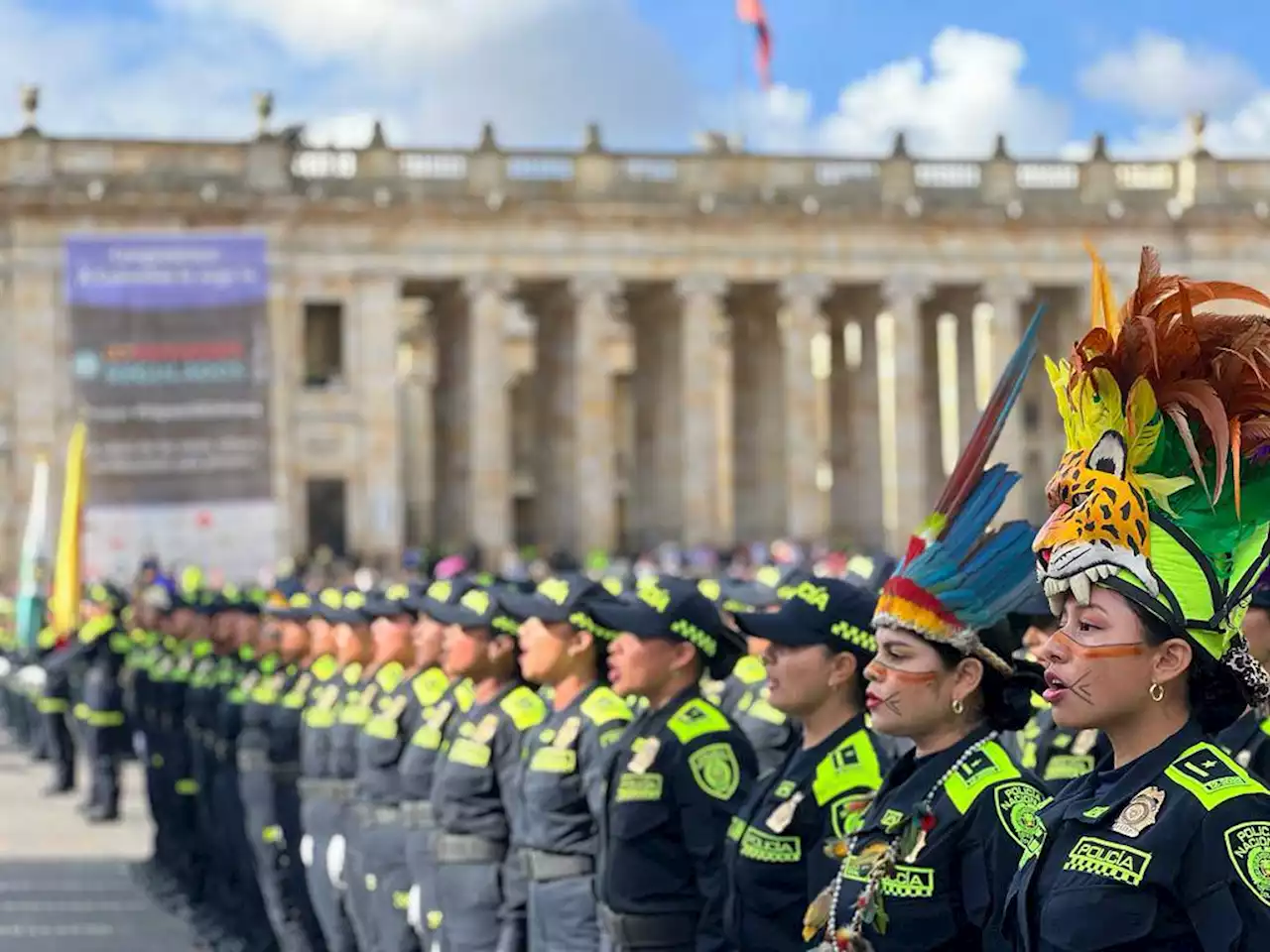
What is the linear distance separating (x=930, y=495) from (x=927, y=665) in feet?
203

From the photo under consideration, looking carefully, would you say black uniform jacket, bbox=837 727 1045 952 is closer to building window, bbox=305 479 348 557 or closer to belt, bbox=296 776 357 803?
A: belt, bbox=296 776 357 803

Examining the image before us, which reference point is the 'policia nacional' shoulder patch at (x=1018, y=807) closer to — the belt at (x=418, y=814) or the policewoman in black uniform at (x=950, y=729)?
the policewoman in black uniform at (x=950, y=729)

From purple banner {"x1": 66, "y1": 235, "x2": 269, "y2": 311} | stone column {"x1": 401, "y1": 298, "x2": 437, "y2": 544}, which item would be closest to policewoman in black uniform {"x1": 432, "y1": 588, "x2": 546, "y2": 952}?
purple banner {"x1": 66, "y1": 235, "x2": 269, "y2": 311}

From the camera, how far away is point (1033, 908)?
5316 millimetres

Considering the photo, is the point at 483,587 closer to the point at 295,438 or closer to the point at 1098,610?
the point at 1098,610

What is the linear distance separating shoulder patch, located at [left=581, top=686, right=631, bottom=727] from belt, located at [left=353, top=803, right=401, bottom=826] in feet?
8.81

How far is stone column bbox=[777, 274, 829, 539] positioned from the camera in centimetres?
6216

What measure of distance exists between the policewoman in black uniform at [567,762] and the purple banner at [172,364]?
42.7m

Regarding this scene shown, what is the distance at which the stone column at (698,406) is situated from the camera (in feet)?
202

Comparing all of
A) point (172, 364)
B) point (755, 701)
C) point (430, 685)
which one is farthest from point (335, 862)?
point (172, 364)

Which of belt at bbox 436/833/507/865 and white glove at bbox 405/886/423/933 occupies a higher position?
belt at bbox 436/833/507/865

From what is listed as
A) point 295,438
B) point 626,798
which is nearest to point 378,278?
point 295,438

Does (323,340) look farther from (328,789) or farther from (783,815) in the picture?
(783,815)

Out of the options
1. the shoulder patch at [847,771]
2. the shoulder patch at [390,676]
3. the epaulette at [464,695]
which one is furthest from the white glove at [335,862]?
the shoulder patch at [847,771]
